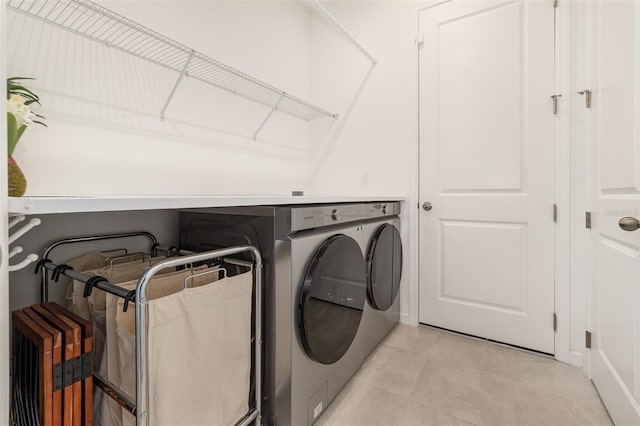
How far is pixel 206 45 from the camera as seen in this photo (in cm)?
181

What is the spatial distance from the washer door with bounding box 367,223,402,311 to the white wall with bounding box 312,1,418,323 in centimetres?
17

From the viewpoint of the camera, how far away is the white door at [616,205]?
1.08 meters

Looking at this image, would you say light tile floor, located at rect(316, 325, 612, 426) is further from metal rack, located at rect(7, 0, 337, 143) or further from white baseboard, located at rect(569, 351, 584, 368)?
metal rack, located at rect(7, 0, 337, 143)

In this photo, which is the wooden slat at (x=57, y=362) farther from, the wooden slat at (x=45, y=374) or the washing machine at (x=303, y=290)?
the washing machine at (x=303, y=290)

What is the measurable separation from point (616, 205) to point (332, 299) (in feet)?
4.18

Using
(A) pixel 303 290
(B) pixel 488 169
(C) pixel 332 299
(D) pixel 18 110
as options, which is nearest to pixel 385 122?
(B) pixel 488 169

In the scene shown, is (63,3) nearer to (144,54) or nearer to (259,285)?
(144,54)

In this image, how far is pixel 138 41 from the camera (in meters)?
1.45

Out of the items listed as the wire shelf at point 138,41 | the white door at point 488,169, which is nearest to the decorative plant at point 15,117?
the wire shelf at point 138,41

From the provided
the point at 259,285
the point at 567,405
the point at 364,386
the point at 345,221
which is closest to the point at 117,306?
the point at 259,285

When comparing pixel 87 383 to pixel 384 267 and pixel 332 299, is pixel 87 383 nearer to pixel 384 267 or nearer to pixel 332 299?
pixel 332 299

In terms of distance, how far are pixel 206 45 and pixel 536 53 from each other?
207 cm

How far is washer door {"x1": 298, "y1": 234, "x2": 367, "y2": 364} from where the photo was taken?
1145mm

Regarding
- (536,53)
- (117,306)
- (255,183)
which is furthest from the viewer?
(255,183)
